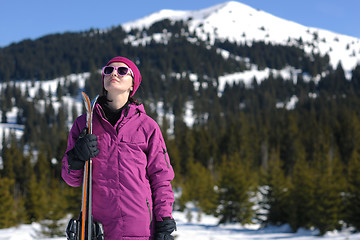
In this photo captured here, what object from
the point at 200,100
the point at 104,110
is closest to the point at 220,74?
the point at 200,100

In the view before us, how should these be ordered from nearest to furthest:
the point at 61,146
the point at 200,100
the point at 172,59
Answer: the point at 61,146 < the point at 200,100 < the point at 172,59

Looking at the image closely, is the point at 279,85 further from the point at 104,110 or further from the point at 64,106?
the point at 104,110

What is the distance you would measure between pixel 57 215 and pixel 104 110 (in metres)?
24.8

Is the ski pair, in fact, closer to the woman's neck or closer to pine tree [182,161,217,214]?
the woman's neck

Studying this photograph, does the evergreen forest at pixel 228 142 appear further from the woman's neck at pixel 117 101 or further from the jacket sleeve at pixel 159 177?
the jacket sleeve at pixel 159 177

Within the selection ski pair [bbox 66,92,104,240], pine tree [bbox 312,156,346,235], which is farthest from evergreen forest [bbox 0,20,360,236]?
ski pair [bbox 66,92,104,240]

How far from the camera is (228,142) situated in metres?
74.3

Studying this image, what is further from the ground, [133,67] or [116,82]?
[133,67]

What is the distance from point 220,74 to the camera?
16788 centimetres

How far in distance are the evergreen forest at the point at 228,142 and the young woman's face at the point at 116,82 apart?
0.21 metres

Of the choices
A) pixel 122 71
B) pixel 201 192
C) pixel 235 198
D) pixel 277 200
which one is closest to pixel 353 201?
pixel 277 200

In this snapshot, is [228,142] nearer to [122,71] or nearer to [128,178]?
[122,71]

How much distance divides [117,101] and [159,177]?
694mm

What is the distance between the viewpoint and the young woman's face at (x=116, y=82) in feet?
10.0
